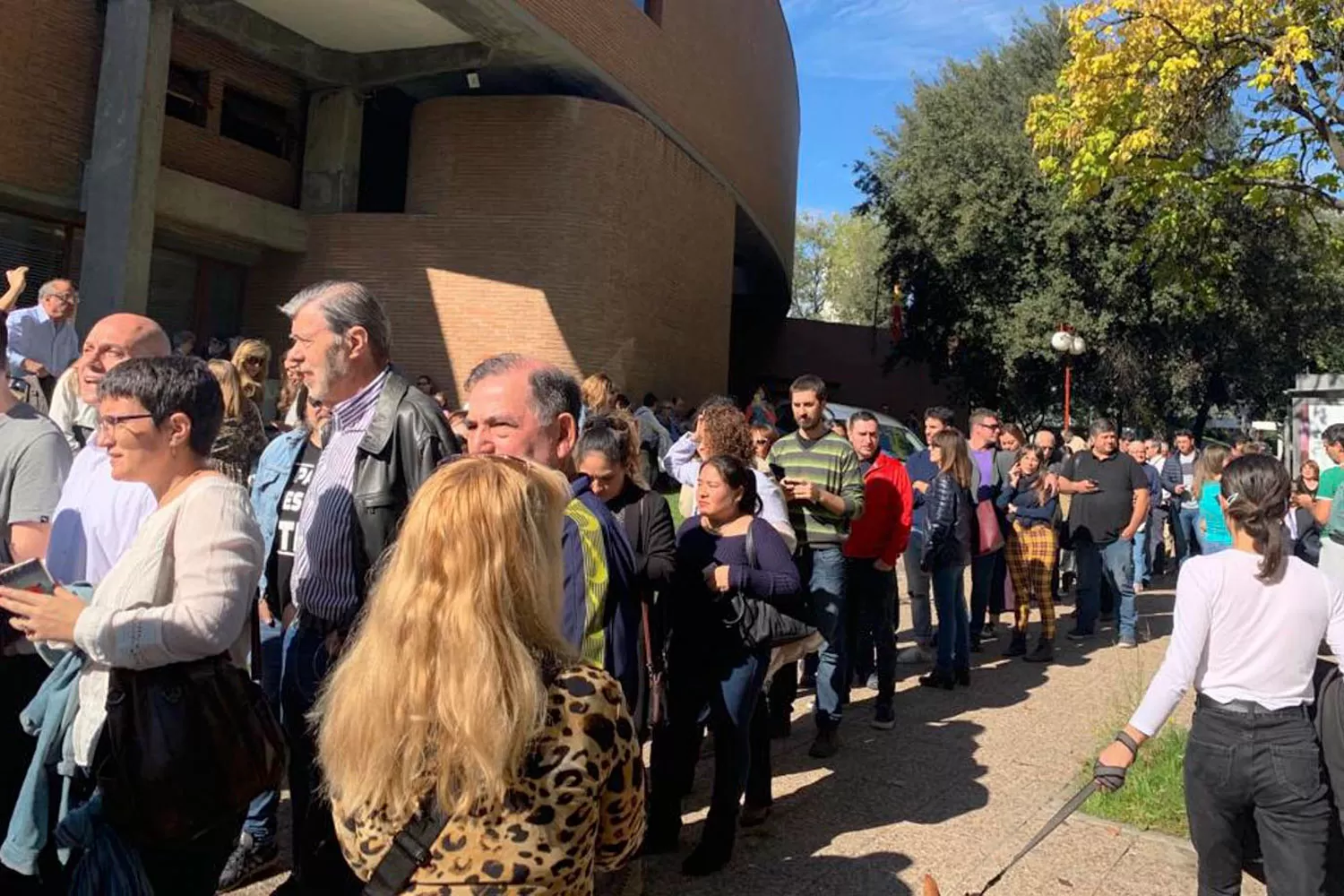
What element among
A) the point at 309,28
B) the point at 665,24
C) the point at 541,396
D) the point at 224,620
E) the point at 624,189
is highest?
the point at 665,24

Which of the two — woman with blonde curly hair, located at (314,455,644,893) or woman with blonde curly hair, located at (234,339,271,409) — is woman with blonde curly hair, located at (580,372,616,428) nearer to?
woman with blonde curly hair, located at (234,339,271,409)

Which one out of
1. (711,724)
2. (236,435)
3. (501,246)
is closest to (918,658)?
(711,724)

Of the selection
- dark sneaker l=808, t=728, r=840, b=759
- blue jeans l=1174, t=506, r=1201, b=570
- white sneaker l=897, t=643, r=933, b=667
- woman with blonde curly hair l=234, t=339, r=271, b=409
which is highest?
woman with blonde curly hair l=234, t=339, r=271, b=409

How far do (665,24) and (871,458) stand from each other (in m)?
14.0

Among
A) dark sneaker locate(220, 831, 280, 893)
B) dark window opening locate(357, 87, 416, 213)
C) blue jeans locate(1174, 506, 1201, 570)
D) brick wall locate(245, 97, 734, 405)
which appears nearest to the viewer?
dark sneaker locate(220, 831, 280, 893)

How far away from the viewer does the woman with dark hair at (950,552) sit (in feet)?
23.4

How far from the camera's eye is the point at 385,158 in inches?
747

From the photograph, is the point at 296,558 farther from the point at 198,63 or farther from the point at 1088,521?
the point at 198,63

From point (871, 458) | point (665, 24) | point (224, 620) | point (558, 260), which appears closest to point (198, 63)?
point (558, 260)

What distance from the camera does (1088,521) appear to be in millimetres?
8953

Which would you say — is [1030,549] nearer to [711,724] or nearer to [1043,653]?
[1043,653]

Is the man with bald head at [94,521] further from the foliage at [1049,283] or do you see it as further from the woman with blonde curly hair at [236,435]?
the foliage at [1049,283]

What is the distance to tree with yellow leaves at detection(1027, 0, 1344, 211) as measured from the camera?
11812 mm

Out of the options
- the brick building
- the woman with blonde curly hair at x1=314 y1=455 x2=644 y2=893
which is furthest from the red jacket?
the brick building
